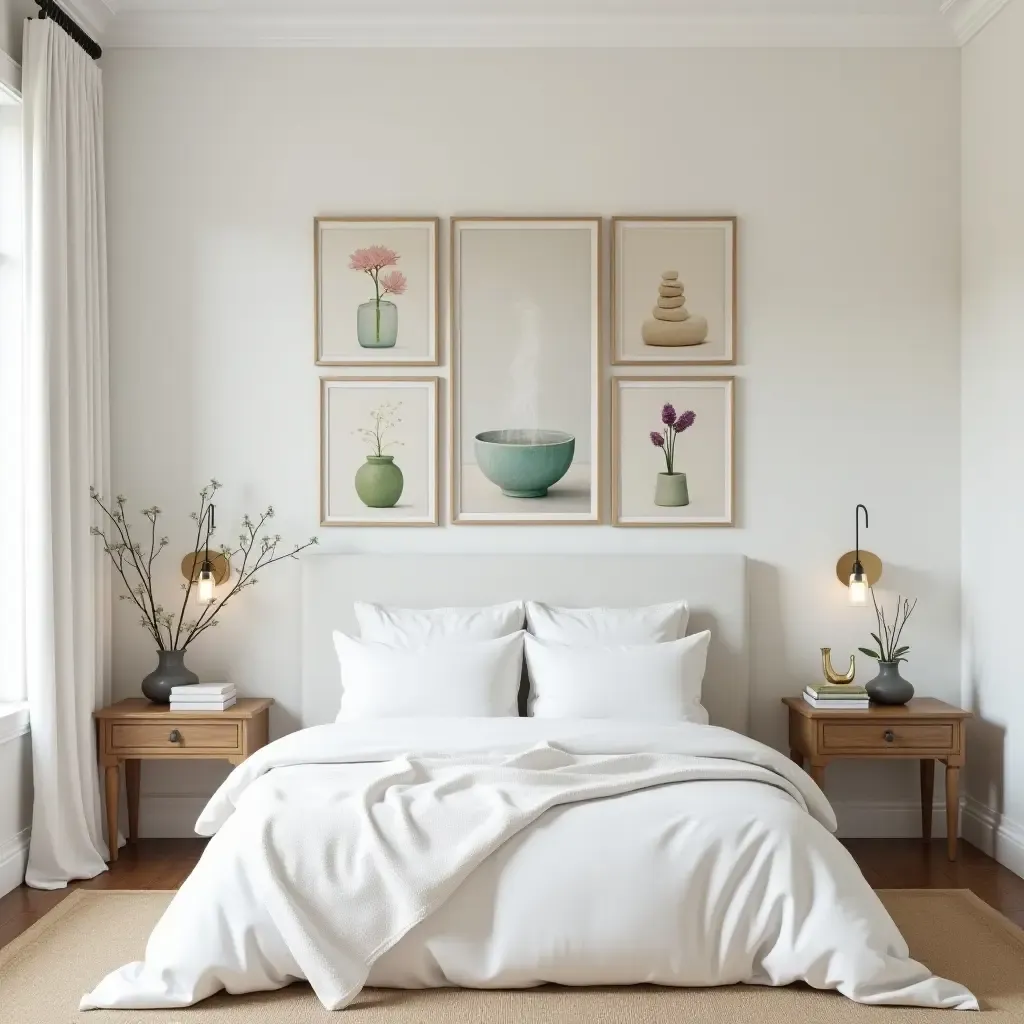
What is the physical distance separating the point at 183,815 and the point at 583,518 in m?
2.07

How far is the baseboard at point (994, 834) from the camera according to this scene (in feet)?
13.1

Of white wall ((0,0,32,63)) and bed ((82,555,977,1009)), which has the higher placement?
Result: white wall ((0,0,32,63))

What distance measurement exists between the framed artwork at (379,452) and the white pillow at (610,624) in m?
0.64

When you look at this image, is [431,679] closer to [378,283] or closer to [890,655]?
[378,283]

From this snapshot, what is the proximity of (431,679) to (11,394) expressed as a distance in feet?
6.13

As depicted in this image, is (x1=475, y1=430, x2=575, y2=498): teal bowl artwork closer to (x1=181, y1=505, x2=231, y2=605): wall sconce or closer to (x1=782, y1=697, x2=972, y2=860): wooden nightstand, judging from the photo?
(x1=181, y1=505, x2=231, y2=605): wall sconce

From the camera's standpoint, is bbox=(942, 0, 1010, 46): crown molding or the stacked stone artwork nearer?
bbox=(942, 0, 1010, 46): crown molding

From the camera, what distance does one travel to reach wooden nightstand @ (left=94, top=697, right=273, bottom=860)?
13.3ft

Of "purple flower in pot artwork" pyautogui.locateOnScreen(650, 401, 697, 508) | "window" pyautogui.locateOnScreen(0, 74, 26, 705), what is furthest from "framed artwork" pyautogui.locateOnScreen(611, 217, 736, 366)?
"window" pyautogui.locateOnScreen(0, 74, 26, 705)

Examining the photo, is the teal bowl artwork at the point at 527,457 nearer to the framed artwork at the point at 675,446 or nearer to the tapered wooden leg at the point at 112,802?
the framed artwork at the point at 675,446

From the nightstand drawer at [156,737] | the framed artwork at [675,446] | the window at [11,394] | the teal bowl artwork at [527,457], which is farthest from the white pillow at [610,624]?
the window at [11,394]

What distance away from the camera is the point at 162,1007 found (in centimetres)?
275

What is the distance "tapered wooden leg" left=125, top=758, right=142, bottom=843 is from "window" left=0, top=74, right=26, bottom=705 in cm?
57

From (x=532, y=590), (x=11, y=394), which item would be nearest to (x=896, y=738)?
(x=532, y=590)
